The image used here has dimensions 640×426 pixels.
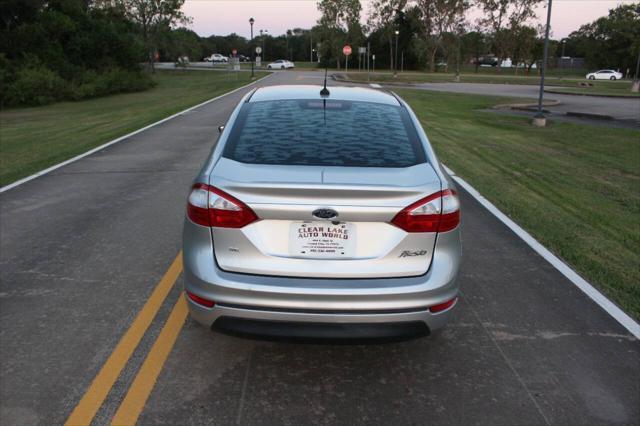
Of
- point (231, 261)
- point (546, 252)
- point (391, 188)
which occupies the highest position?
point (391, 188)

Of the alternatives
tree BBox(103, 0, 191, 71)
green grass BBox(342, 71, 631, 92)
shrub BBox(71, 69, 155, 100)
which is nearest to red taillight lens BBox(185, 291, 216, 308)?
shrub BBox(71, 69, 155, 100)

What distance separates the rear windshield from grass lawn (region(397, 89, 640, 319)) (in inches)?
99.1

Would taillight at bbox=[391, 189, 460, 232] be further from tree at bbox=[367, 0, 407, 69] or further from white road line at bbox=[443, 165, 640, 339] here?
tree at bbox=[367, 0, 407, 69]

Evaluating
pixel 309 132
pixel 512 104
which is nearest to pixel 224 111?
pixel 512 104

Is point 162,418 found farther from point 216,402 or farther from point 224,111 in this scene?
point 224,111

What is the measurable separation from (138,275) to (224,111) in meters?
16.8

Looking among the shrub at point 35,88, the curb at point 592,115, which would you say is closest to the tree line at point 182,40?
the shrub at point 35,88

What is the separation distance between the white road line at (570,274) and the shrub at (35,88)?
1358 inches

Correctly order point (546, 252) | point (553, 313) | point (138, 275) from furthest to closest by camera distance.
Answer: point (546, 252) < point (138, 275) < point (553, 313)

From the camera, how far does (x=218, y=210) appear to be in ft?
10.6

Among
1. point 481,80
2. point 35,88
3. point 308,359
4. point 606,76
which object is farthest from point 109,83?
point 606,76

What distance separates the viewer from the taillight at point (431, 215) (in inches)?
126

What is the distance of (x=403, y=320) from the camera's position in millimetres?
3201

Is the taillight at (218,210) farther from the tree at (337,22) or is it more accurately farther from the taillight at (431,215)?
the tree at (337,22)
